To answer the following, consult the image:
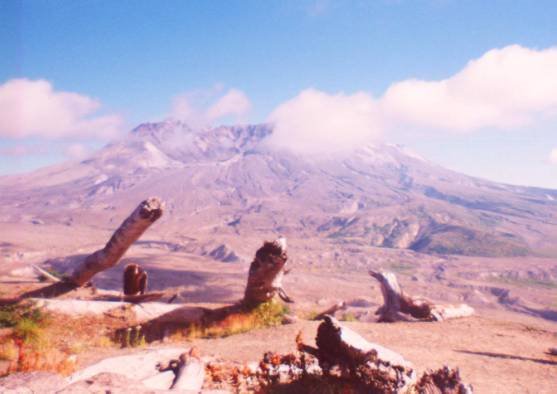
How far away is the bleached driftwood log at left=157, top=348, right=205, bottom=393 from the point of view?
17.5 ft

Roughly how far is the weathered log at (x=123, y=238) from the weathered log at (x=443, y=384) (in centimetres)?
631

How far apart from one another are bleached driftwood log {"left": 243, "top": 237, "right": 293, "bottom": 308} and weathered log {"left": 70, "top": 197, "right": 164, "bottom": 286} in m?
3.07

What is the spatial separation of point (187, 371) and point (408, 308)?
926 cm

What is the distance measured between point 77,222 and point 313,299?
117m

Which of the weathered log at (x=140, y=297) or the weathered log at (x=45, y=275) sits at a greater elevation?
the weathered log at (x=45, y=275)

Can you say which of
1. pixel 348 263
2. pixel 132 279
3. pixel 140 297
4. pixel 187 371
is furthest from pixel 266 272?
pixel 348 263

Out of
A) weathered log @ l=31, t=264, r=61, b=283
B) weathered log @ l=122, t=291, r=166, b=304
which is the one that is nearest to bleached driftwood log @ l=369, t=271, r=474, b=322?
weathered log @ l=122, t=291, r=166, b=304

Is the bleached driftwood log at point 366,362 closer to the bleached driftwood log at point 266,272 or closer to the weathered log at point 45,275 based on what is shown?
the bleached driftwood log at point 266,272

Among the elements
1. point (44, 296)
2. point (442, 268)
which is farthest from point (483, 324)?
point (442, 268)

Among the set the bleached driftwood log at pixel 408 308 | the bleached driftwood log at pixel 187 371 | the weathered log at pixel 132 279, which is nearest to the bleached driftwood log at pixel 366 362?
the bleached driftwood log at pixel 187 371

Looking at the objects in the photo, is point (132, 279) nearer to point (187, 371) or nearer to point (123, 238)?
point (123, 238)

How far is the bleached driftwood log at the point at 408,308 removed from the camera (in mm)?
12804

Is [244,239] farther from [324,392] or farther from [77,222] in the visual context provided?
[324,392]

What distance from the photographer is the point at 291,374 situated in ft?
19.1
